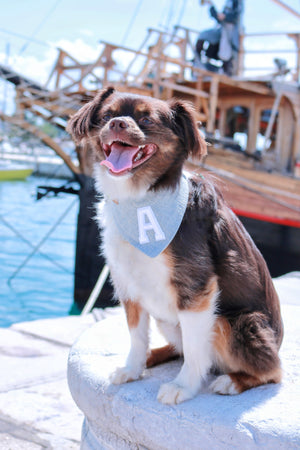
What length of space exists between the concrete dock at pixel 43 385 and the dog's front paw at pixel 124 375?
1.16ft

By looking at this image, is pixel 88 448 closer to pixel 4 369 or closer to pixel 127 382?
pixel 127 382

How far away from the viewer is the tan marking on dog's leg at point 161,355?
195 cm

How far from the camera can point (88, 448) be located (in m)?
1.79

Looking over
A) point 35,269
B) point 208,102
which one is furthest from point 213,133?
point 35,269

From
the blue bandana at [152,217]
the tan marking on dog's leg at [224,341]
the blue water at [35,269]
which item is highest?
the blue bandana at [152,217]

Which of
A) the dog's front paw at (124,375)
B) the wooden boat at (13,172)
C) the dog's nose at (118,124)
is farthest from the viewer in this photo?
the wooden boat at (13,172)

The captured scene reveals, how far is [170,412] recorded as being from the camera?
4.92ft

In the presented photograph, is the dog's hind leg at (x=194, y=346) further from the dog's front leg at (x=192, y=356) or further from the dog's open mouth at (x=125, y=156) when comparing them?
the dog's open mouth at (x=125, y=156)

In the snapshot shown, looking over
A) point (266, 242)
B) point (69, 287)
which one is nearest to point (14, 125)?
point (69, 287)

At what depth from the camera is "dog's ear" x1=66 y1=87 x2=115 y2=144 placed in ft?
5.77

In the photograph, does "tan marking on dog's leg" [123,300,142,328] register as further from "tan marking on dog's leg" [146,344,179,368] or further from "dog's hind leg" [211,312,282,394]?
"dog's hind leg" [211,312,282,394]

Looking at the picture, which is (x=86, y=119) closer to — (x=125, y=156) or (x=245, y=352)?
(x=125, y=156)

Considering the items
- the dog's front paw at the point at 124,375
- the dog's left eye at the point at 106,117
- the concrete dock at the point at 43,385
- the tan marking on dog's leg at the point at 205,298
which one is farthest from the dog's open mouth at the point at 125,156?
the concrete dock at the point at 43,385

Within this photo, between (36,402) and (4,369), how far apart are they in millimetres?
625
